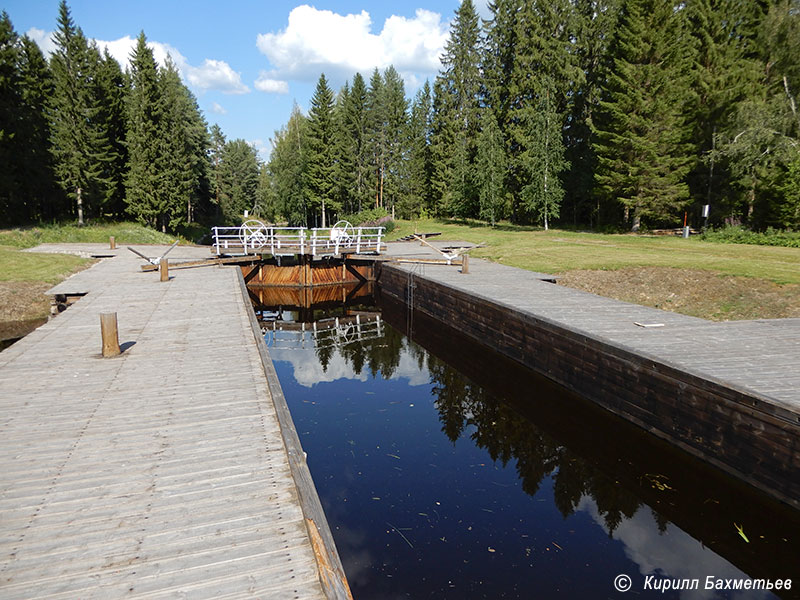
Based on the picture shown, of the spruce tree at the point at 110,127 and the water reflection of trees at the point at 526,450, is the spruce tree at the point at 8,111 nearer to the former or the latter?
the spruce tree at the point at 110,127

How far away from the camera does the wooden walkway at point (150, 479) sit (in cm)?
386

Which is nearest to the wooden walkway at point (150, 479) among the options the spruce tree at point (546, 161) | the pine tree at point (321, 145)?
the spruce tree at point (546, 161)

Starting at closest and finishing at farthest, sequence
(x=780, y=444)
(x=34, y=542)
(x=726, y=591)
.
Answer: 1. (x=34, y=542)
2. (x=726, y=591)
3. (x=780, y=444)

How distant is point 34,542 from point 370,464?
554cm

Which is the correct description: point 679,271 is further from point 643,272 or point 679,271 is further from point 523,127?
point 523,127

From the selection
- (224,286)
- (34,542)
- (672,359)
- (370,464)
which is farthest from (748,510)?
(224,286)

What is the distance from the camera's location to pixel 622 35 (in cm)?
3338

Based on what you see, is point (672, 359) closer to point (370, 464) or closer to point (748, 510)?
point (748, 510)

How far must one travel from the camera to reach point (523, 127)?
46.9 metres

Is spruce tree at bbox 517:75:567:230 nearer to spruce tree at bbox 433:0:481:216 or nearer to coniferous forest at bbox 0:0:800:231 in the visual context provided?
coniferous forest at bbox 0:0:800:231

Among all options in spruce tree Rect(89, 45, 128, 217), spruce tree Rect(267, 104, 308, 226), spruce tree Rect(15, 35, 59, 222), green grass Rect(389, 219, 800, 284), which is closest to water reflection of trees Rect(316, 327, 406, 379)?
green grass Rect(389, 219, 800, 284)

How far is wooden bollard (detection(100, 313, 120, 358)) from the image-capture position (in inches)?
362

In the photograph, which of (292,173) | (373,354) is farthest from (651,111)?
(292,173)

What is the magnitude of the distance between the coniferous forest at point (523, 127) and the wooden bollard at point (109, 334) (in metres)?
33.0
